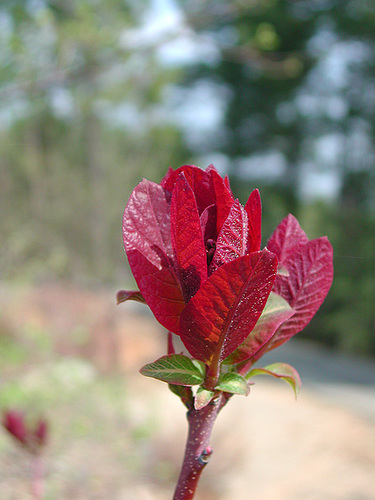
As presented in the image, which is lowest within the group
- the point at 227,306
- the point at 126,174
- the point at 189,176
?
the point at 227,306

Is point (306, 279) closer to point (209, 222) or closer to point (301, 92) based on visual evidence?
point (209, 222)

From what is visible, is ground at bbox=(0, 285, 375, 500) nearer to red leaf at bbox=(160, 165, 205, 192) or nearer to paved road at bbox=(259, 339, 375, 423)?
paved road at bbox=(259, 339, 375, 423)

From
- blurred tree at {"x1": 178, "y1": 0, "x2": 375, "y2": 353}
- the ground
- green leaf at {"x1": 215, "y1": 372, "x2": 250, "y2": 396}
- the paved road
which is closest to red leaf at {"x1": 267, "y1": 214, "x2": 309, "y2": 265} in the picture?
green leaf at {"x1": 215, "y1": 372, "x2": 250, "y2": 396}

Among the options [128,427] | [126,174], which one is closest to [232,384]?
[128,427]

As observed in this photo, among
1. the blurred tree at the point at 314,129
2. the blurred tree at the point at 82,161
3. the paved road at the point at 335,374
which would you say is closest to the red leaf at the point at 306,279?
the paved road at the point at 335,374

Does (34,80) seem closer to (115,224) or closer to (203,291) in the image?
(203,291)

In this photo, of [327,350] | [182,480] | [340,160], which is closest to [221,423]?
[182,480]
